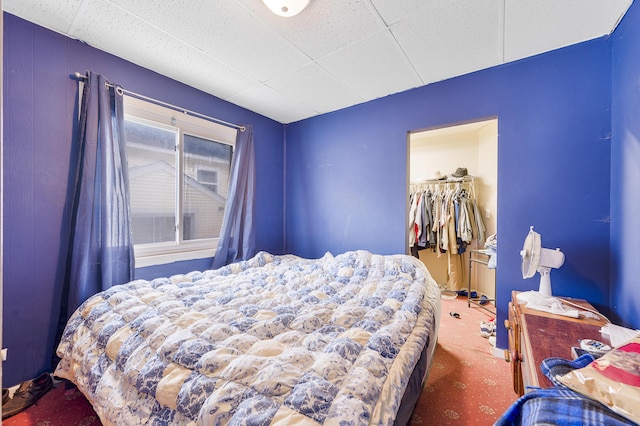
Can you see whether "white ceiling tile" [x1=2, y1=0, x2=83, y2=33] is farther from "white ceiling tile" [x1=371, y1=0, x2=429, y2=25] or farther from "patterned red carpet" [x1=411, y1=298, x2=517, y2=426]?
"patterned red carpet" [x1=411, y1=298, x2=517, y2=426]

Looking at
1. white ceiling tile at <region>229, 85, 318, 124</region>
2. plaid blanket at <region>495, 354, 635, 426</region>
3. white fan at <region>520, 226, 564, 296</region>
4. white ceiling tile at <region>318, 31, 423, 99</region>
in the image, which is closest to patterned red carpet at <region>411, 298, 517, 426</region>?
white fan at <region>520, 226, 564, 296</region>

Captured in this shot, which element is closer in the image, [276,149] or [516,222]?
[516,222]

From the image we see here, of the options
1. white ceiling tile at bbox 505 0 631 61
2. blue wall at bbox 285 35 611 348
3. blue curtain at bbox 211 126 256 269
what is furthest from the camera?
blue curtain at bbox 211 126 256 269

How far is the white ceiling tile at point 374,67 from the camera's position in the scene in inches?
76.2

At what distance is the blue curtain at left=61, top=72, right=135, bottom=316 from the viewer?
184 cm

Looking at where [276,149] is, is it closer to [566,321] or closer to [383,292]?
[383,292]

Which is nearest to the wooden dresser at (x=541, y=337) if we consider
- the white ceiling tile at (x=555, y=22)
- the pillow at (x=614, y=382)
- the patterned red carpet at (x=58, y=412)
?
the pillow at (x=614, y=382)

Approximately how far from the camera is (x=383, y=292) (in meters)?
1.80

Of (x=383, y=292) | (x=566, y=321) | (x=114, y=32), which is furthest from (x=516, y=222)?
(x=114, y=32)

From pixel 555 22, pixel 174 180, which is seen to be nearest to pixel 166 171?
pixel 174 180

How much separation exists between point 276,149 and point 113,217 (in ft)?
6.18

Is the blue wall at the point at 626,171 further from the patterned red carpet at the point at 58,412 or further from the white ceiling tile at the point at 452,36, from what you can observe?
the patterned red carpet at the point at 58,412

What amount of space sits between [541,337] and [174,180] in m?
2.73

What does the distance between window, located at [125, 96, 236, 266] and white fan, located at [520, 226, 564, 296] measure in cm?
254
